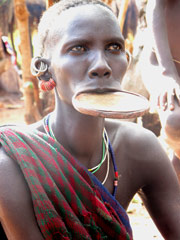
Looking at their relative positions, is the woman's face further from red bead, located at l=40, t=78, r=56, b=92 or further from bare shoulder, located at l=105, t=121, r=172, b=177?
bare shoulder, located at l=105, t=121, r=172, b=177

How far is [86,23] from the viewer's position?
4.40ft

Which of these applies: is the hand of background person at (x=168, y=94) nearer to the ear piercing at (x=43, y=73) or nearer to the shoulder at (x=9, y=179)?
the ear piercing at (x=43, y=73)

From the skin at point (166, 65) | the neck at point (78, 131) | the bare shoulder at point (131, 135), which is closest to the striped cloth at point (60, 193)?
the neck at point (78, 131)

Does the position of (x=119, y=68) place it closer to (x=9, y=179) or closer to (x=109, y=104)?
(x=109, y=104)

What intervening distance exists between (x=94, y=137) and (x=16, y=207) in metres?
0.51

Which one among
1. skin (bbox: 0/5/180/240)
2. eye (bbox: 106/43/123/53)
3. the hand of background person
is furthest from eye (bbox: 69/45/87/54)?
the hand of background person

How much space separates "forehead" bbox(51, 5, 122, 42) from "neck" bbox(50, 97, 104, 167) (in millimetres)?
327

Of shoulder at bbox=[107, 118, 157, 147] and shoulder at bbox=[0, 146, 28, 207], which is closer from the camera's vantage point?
shoulder at bbox=[0, 146, 28, 207]

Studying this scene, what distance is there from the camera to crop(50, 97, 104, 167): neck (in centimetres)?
149

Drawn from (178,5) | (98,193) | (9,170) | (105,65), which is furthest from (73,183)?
(178,5)

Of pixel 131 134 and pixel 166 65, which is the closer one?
pixel 131 134

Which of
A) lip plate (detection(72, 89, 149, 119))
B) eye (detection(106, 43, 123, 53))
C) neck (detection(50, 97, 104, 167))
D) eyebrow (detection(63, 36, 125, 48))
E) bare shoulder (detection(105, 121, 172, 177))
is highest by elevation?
eyebrow (detection(63, 36, 125, 48))

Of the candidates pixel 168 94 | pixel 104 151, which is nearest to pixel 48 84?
pixel 104 151

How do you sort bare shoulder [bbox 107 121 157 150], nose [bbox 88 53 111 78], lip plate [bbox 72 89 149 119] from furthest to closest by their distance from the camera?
bare shoulder [bbox 107 121 157 150], nose [bbox 88 53 111 78], lip plate [bbox 72 89 149 119]
